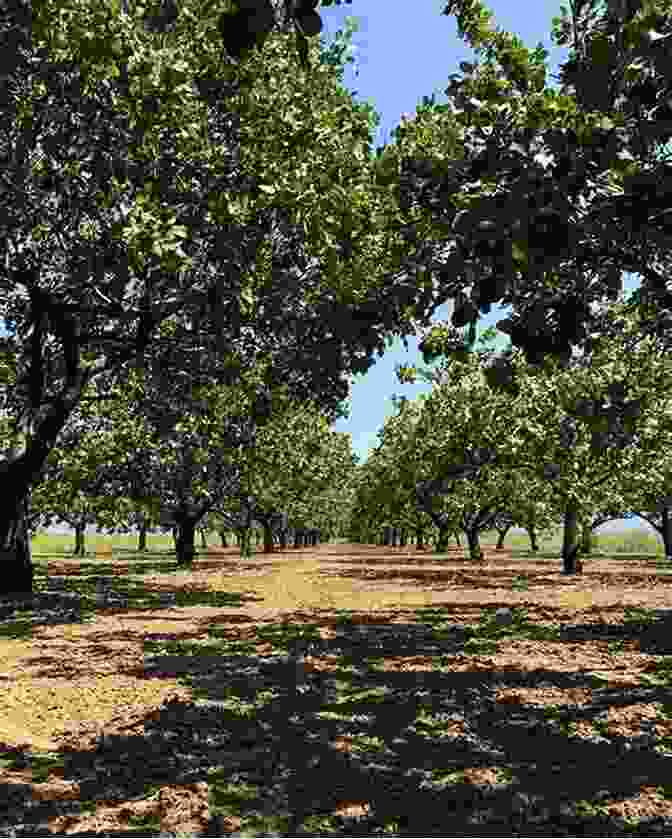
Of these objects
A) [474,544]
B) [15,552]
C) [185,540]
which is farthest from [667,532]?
[15,552]

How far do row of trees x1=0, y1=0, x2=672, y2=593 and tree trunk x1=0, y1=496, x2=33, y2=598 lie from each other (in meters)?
0.08

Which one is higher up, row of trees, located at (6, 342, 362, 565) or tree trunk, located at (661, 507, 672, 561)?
row of trees, located at (6, 342, 362, 565)

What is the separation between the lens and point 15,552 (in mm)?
20797

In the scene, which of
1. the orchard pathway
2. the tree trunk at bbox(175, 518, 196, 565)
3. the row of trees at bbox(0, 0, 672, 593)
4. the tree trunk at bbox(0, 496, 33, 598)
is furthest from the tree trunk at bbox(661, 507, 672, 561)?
the tree trunk at bbox(0, 496, 33, 598)

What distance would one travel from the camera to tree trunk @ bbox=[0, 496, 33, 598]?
19.9 metres

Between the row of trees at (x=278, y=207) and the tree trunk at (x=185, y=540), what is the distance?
1674 cm

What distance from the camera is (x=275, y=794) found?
6207 mm

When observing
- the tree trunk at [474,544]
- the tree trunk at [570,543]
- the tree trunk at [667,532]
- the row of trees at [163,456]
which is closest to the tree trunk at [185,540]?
the row of trees at [163,456]

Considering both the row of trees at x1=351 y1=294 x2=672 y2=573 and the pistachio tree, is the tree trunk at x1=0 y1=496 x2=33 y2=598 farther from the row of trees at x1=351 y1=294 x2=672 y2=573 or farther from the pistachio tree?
the row of trees at x1=351 y1=294 x2=672 y2=573

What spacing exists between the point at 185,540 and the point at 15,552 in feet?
69.6

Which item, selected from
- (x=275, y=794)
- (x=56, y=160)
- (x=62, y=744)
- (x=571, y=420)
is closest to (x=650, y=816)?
(x=275, y=794)

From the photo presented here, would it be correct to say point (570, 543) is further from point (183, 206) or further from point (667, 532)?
point (667, 532)

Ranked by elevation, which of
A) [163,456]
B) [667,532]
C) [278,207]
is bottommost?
[667,532]

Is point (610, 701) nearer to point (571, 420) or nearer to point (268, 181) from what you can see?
point (268, 181)
